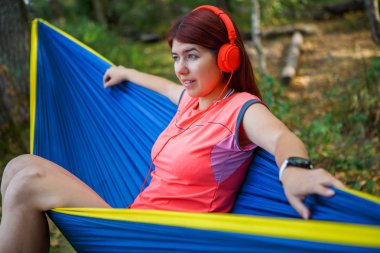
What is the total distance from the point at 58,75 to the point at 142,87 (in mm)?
591

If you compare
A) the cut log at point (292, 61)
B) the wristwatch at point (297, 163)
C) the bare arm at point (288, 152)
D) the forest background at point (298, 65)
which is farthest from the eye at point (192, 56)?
the cut log at point (292, 61)

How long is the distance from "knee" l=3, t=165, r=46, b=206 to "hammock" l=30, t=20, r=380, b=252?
4.1 inches

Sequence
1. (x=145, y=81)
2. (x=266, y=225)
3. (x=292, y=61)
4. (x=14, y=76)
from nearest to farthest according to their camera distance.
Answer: (x=266, y=225)
(x=145, y=81)
(x=14, y=76)
(x=292, y=61)

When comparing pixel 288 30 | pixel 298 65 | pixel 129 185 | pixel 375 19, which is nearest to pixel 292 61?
pixel 298 65

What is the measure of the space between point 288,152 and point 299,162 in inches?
2.5

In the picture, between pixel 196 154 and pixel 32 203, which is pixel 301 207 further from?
pixel 32 203

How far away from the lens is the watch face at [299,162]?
108 centimetres

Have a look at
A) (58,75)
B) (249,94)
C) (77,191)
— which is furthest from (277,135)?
(58,75)

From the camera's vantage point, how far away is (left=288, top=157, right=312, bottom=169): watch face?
1.08 metres

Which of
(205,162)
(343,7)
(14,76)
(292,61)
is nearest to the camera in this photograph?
(205,162)

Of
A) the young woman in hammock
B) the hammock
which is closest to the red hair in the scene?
the young woman in hammock

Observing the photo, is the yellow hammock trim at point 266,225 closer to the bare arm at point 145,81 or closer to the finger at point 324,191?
the finger at point 324,191

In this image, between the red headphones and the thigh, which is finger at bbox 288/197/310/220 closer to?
the red headphones

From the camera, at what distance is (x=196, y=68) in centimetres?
149
